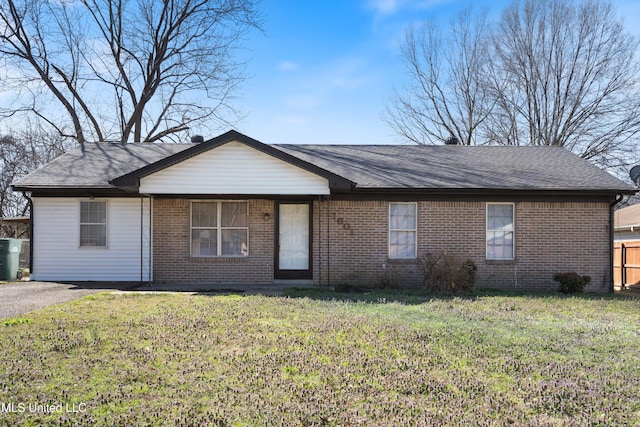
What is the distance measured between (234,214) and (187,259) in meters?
1.78

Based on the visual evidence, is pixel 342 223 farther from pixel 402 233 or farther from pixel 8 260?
pixel 8 260

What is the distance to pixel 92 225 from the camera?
47.4 ft

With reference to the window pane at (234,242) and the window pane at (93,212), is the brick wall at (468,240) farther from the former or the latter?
the window pane at (93,212)

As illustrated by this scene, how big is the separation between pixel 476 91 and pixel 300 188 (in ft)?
74.8

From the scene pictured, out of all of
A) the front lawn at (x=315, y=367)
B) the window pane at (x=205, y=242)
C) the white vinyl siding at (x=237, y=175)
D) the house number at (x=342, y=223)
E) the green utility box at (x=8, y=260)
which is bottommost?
the front lawn at (x=315, y=367)

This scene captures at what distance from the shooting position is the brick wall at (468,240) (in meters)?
14.2

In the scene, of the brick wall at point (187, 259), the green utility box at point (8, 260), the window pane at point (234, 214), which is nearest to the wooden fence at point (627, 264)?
the brick wall at point (187, 259)

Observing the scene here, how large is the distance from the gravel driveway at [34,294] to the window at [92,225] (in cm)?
139

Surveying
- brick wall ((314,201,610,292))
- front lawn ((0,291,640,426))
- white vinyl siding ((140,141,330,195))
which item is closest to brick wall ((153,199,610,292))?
brick wall ((314,201,610,292))

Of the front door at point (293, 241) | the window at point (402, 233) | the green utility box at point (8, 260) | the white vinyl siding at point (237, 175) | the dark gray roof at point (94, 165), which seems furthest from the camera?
the green utility box at point (8, 260)

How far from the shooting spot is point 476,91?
32.3m

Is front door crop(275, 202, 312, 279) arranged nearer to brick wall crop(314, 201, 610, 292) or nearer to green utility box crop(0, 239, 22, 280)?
brick wall crop(314, 201, 610, 292)

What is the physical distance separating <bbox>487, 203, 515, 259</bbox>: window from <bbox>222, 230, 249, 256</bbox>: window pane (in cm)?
675

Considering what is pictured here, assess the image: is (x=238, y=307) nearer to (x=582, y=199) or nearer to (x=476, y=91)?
(x=582, y=199)
